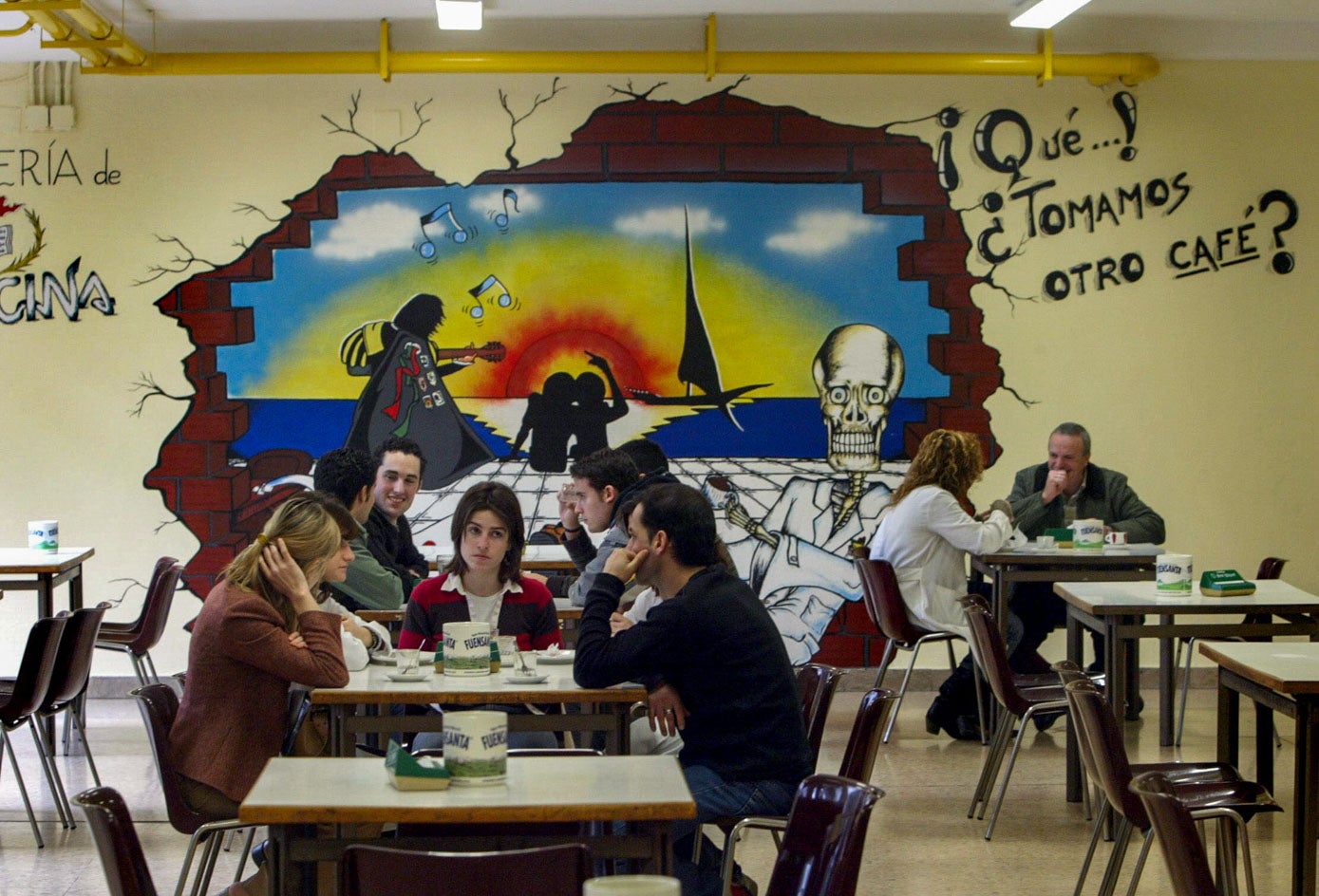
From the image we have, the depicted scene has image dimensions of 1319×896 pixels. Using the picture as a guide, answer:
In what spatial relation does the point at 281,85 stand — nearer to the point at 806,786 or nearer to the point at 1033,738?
the point at 1033,738

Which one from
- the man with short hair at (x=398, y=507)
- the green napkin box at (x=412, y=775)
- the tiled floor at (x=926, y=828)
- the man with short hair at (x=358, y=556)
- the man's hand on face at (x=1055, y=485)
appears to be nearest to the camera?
the green napkin box at (x=412, y=775)

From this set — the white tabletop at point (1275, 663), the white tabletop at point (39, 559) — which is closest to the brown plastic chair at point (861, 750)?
the white tabletop at point (1275, 663)

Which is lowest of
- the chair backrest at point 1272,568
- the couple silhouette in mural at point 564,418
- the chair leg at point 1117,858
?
the chair leg at point 1117,858

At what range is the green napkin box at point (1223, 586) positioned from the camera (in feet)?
15.9

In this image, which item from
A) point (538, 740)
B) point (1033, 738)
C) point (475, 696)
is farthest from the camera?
point (1033, 738)

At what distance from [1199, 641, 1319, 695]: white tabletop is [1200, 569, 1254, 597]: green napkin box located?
888 mm

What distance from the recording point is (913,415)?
7336 mm

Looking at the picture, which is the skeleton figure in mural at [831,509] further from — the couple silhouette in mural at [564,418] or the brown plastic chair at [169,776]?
the brown plastic chair at [169,776]

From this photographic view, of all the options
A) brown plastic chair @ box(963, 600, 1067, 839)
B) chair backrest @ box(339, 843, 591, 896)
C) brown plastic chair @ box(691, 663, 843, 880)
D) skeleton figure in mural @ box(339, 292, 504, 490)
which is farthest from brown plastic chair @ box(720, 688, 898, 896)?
skeleton figure in mural @ box(339, 292, 504, 490)

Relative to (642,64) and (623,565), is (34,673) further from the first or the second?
(642,64)

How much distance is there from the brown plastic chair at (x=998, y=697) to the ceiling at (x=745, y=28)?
3.37 m

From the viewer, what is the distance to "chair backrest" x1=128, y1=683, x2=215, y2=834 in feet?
10.7

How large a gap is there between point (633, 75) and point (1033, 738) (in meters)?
3.74

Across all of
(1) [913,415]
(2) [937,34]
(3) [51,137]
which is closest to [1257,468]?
(1) [913,415]
